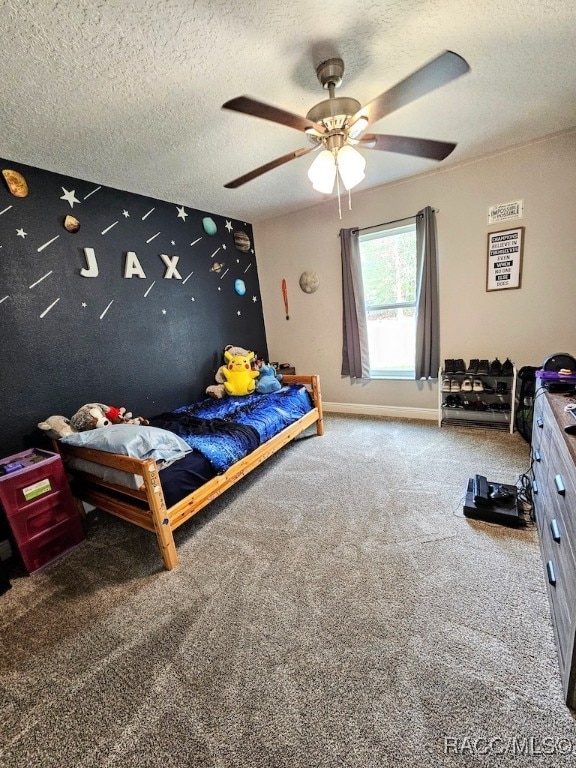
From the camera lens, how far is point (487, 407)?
303 centimetres

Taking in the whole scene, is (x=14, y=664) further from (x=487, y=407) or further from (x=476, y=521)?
(x=487, y=407)

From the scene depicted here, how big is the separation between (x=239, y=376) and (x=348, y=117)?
2340 millimetres

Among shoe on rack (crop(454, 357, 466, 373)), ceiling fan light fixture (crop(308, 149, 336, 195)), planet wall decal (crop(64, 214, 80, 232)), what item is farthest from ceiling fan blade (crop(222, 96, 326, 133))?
shoe on rack (crop(454, 357, 466, 373))

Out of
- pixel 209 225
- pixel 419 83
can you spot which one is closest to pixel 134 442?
pixel 419 83

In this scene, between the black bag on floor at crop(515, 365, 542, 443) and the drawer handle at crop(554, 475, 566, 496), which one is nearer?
the drawer handle at crop(554, 475, 566, 496)

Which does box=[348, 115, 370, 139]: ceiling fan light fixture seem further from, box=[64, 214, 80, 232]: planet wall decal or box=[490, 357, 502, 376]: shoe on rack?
box=[490, 357, 502, 376]: shoe on rack

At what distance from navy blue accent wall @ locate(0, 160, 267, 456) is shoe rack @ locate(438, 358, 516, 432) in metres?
2.47

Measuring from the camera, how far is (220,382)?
135 inches

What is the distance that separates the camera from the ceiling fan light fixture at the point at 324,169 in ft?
5.09

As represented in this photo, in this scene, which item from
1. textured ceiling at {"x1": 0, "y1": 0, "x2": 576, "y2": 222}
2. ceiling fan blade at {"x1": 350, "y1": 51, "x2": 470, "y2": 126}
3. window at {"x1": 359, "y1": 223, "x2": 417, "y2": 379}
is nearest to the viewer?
ceiling fan blade at {"x1": 350, "y1": 51, "x2": 470, "y2": 126}

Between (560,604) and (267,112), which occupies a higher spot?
(267,112)

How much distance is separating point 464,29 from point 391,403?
9.69 ft

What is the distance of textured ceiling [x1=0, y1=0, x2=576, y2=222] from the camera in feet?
4.06

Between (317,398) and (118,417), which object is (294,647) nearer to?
(118,417)
